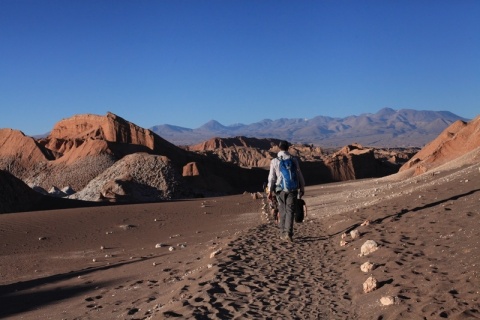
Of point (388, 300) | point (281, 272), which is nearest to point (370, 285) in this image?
point (388, 300)

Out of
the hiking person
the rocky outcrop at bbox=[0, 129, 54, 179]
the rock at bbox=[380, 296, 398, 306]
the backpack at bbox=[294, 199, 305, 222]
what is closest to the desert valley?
the rock at bbox=[380, 296, 398, 306]

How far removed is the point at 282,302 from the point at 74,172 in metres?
39.4

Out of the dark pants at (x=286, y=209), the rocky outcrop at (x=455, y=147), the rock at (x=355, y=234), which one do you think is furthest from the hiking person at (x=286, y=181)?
the rocky outcrop at (x=455, y=147)

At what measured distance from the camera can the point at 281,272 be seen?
7180 mm

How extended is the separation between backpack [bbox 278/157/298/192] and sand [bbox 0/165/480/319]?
1.08 m

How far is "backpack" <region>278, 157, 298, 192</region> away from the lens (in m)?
9.02

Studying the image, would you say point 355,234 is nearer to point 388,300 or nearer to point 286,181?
point 286,181

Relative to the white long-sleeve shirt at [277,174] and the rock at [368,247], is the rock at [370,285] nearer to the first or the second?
the rock at [368,247]

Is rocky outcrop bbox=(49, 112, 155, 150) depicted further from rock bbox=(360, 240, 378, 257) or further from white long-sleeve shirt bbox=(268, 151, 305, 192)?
rock bbox=(360, 240, 378, 257)

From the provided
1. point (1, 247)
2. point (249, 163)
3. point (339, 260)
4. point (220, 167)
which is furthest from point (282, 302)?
point (249, 163)

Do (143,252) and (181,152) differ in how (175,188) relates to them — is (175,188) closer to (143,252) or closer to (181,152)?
(181,152)

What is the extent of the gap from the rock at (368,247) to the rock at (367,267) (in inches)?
33.6

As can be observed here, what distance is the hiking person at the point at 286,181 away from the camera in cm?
904

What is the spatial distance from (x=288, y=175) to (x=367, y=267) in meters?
2.72
